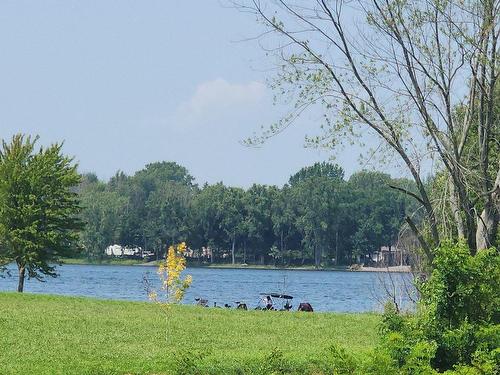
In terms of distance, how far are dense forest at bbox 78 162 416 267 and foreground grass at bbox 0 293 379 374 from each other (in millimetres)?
74365

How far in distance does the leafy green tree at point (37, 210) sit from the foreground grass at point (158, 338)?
7.90 meters

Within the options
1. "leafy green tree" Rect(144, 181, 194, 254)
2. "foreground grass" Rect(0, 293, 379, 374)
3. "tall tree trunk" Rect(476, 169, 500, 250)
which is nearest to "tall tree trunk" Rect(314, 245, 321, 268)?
"leafy green tree" Rect(144, 181, 194, 254)

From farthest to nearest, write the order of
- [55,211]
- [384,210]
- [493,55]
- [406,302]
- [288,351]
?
[384,210]
[55,211]
[406,302]
[288,351]
[493,55]

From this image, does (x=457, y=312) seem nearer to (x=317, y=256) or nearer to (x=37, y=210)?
(x=37, y=210)

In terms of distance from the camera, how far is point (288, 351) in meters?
18.2

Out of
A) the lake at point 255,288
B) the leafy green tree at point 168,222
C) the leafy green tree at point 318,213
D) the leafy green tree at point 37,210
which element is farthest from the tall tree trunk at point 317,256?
the leafy green tree at point 37,210

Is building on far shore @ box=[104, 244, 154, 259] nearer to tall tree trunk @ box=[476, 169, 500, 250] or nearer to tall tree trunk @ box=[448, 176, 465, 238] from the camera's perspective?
tall tree trunk @ box=[448, 176, 465, 238]

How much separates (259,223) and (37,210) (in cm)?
7156

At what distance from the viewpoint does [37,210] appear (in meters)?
38.9

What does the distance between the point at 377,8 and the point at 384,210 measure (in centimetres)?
8515

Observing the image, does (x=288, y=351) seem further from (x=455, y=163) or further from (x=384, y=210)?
(x=384, y=210)

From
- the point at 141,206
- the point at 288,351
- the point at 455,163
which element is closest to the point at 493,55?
the point at 455,163

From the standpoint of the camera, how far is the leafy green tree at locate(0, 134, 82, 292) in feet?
128

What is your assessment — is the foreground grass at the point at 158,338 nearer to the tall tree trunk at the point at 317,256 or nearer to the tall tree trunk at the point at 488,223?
the tall tree trunk at the point at 488,223
